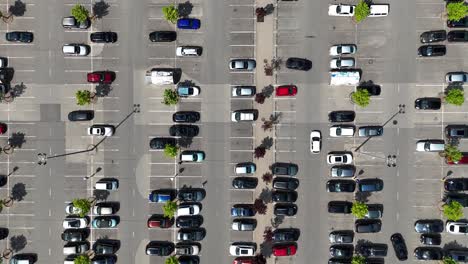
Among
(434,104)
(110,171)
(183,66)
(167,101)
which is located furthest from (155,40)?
(434,104)

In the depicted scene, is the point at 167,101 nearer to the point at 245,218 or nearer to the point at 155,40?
the point at 155,40

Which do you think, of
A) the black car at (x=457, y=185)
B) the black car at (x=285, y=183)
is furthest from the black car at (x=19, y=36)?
the black car at (x=457, y=185)

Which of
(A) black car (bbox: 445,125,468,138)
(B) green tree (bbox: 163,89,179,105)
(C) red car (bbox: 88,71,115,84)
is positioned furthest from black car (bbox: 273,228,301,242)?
(C) red car (bbox: 88,71,115,84)

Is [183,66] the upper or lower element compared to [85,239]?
upper

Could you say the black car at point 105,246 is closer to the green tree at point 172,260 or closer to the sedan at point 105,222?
the sedan at point 105,222

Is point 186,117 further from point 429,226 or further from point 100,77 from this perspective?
point 429,226

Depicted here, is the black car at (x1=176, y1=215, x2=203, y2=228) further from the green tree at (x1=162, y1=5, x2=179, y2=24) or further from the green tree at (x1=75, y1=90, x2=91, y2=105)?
the green tree at (x1=162, y1=5, x2=179, y2=24)

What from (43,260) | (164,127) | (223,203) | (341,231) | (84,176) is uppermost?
(164,127)
